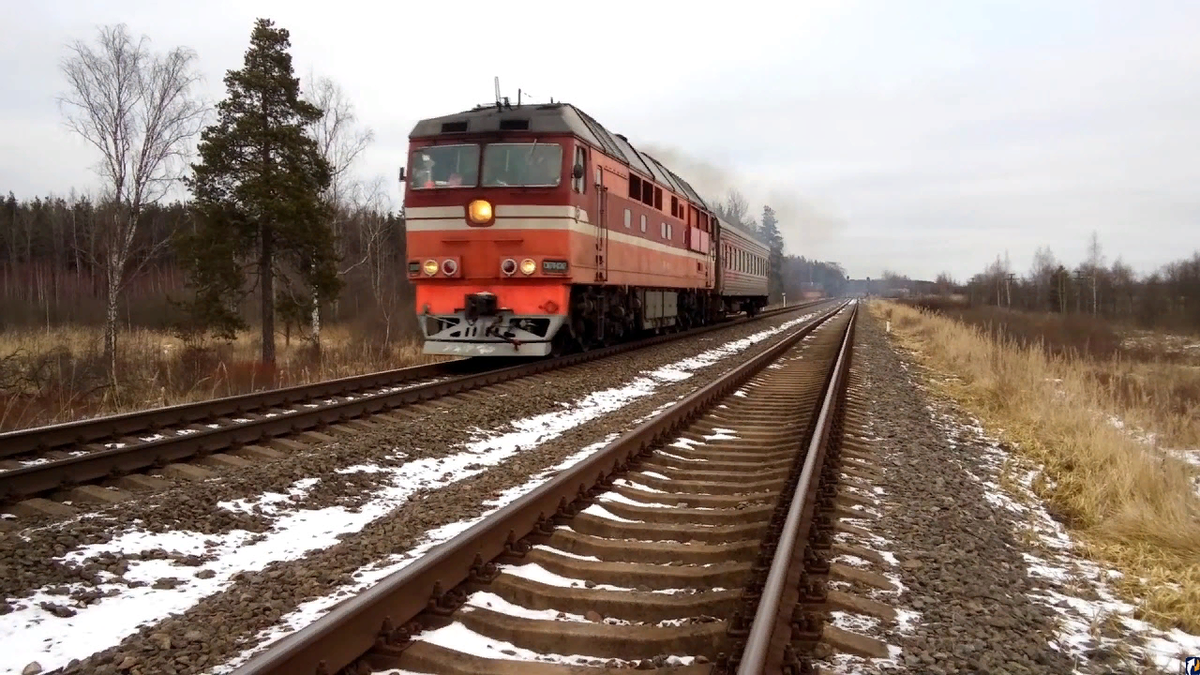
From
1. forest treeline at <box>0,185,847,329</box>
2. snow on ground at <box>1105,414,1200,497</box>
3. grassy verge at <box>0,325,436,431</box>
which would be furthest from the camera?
forest treeline at <box>0,185,847,329</box>

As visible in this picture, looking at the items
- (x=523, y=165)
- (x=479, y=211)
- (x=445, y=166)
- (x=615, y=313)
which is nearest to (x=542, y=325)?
(x=479, y=211)

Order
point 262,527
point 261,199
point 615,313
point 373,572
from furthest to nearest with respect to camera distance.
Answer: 1. point 261,199
2. point 615,313
3. point 262,527
4. point 373,572

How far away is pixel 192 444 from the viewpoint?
20.1 ft

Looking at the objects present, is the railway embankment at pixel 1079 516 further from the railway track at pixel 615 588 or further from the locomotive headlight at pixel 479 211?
the locomotive headlight at pixel 479 211

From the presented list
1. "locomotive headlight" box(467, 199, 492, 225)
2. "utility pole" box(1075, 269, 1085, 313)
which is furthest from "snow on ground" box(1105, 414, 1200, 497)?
"utility pole" box(1075, 269, 1085, 313)

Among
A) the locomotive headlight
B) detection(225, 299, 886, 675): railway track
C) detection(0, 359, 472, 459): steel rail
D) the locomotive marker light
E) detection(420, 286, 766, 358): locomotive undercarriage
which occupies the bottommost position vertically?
detection(225, 299, 886, 675): railway track

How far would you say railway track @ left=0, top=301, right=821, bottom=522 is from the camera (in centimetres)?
509

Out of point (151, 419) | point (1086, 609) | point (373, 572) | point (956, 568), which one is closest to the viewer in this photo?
point (1086, 609)

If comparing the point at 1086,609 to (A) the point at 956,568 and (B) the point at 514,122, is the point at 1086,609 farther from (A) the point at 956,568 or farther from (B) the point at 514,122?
(B) the point at 514,122

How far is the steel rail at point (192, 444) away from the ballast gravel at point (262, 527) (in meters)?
0.47

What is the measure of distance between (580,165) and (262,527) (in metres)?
8.51

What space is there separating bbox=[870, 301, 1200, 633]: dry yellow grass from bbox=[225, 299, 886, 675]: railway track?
1522 mm

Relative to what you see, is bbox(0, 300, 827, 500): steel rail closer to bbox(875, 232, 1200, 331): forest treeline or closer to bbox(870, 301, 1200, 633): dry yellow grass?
bbox(870, 301, 1200, 633): dry yellow grass

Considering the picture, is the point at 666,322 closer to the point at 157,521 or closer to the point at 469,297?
the point at 469,297
